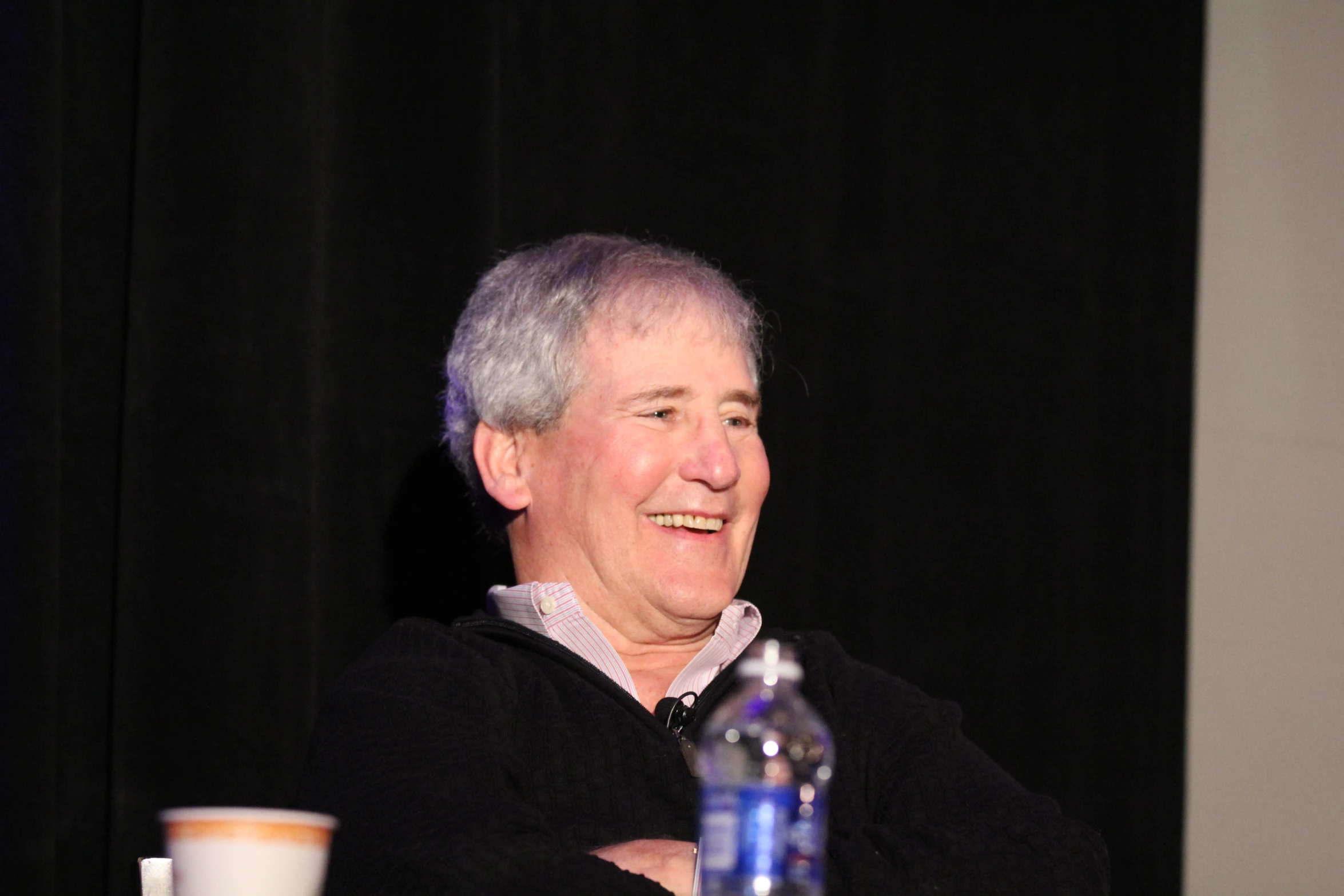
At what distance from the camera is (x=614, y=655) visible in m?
1.84

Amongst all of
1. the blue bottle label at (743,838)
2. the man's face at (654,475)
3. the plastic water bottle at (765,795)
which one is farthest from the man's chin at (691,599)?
the blue bottle label at (743,838)

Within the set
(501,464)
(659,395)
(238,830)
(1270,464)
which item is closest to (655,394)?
(659,395)

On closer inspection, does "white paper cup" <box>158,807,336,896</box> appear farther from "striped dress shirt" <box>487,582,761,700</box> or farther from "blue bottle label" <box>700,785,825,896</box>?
"striped dress shirt" <box>487,582,761,700</box>

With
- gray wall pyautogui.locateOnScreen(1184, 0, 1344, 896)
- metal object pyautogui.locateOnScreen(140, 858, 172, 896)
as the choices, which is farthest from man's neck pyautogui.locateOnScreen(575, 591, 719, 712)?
gray wall pyautogui.locateOnScreen(1184, 0, 1344, 896)

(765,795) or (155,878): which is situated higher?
(765,795)

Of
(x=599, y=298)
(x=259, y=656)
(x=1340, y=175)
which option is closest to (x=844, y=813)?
(x=599, y=298)

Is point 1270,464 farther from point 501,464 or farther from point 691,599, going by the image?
point 501,464

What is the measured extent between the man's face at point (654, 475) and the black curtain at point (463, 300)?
445 mm

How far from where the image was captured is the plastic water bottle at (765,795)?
3.19ft

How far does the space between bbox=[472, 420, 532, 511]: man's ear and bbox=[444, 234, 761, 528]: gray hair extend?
0.06 feet

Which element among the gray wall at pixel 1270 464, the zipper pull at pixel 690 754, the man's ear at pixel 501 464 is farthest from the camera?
the gray wall at pixel 1270 464

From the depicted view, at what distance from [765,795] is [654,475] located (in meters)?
0.90

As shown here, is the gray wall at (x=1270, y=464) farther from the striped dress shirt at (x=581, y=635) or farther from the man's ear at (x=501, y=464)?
the man's ear at (x=501, y=464)

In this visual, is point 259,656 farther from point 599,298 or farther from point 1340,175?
point 1340,175
